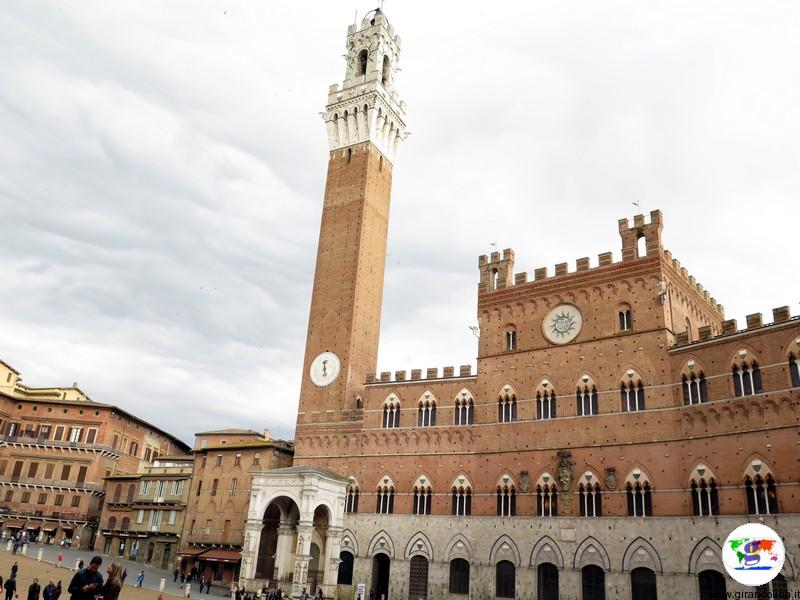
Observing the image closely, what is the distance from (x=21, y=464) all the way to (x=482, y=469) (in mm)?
41270

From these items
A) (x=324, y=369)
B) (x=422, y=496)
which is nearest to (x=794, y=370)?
(x=422, y=496)

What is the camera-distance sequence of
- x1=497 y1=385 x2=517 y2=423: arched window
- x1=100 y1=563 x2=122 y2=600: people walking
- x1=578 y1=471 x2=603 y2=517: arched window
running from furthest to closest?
x1=497 y1=385 x2=517 y2=423: arched window → x1=578 y1=471 x2=603 y2=517: arched window → x1=100 y1=563 x2=122 y2=600: people walking

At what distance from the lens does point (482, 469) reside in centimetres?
3538

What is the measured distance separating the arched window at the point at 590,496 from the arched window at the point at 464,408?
24.0 feet

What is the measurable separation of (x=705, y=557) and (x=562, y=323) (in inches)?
520

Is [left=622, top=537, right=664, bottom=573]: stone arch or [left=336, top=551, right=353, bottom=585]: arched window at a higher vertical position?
[left=622, top=537, right=664, bottom=573]: stone arch

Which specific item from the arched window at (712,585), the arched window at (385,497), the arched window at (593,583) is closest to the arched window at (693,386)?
the arched window at (712,585)

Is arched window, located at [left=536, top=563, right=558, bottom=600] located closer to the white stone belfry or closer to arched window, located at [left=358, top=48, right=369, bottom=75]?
the white stone belfry

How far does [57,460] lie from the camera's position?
179 ft

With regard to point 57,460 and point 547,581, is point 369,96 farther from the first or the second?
point 57,460

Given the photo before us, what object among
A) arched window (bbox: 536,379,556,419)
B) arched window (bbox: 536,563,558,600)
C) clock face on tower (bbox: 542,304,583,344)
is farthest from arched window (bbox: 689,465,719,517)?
clock face on tower (bbox: 542,304,583,344)

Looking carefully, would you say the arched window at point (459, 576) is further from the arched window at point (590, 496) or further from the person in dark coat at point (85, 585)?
the person in dark coat at point (85, 585)

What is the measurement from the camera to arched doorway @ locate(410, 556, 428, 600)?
34719mm

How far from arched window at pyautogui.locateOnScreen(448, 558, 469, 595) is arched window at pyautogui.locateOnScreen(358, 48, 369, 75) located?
37231 mm
